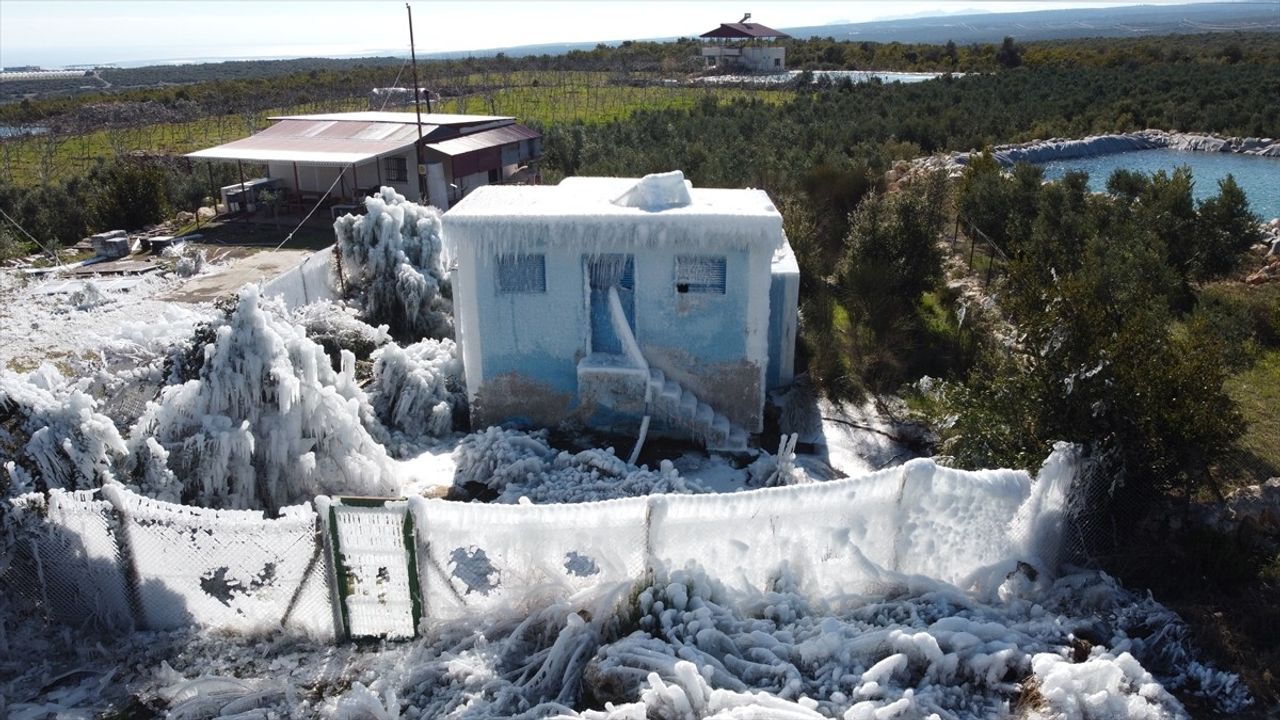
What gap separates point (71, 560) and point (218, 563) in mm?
1312

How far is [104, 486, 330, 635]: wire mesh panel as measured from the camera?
7141 millimetres

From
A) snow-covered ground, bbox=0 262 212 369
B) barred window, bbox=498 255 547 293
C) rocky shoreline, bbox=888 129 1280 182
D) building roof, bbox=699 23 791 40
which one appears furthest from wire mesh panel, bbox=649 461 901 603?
building roof, bbox=699 23 791 40

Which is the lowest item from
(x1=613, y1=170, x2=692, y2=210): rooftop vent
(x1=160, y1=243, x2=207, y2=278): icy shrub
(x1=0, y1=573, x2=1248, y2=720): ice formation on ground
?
(x1=0, y1=573, x2=1248, y2=720): ice formation on ground

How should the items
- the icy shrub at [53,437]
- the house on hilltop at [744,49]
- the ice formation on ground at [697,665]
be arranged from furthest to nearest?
the house on hilltop at [744,49] → the icy shrub at [53,437] → the ice formation on ground at [697,665]

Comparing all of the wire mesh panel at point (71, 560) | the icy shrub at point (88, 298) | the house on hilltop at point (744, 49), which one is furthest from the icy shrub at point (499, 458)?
the house on hilltop at point (744, 49)

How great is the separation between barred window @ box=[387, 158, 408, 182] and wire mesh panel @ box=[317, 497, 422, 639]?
65.7 ft

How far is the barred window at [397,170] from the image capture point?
2533 cm

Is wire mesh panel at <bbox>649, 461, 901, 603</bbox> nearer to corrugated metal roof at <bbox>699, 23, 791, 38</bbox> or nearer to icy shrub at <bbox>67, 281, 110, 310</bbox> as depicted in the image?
icy shrub at <bbox>67, 281, 110, 310</bbox>

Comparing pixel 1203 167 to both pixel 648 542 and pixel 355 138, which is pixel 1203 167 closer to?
pixel 355 138

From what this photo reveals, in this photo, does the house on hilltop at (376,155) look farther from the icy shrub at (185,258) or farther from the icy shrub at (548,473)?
the icy shrub at (548,473)

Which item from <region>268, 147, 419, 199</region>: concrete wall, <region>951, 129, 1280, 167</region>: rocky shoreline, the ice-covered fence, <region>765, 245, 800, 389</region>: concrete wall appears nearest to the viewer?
<region>765, 245, 800, 389</region>: concrete wall

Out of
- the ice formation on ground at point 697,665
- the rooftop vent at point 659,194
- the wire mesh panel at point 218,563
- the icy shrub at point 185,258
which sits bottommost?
the ice formation on ground at point 697,665

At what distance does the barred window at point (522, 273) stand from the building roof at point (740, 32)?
2781 inches

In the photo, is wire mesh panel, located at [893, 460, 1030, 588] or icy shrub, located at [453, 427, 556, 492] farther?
icy shrub, located at [453, 427, 556, 492]
